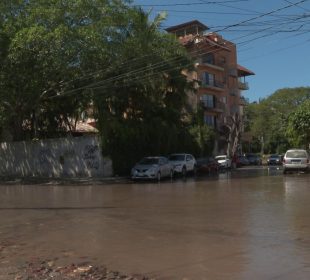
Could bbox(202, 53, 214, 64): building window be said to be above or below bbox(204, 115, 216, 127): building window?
above

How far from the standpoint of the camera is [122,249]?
1019 centimetres

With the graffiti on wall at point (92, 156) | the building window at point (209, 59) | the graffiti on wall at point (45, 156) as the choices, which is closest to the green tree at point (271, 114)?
the building window at point (209, 59)

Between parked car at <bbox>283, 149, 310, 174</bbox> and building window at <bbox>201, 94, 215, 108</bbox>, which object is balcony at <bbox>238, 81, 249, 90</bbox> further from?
parked car at <bbox>283, 149, 310, 174</bbox>

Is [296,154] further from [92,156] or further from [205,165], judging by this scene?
[92,156]

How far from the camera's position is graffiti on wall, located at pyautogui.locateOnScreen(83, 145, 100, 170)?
3659 cm

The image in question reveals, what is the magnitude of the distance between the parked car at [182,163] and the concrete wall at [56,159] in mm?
4656

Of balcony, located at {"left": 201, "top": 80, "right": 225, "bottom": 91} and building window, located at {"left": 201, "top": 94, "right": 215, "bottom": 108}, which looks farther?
building window, located at {"left": 201, "top": 94, "right": 215, "bottom": 108}

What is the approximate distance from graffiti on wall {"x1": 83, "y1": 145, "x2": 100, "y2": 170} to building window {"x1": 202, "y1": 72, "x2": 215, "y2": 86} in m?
39.2

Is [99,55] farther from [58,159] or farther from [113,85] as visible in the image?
[58,159]

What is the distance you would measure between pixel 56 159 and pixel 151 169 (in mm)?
8665

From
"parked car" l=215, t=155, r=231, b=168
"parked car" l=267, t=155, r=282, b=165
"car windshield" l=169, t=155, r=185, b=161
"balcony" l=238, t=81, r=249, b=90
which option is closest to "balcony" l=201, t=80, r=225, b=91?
"balcony" l=238, t=81, r=249, b=90

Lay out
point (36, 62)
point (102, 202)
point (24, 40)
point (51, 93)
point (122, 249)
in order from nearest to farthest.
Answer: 1. point (122, 249)
2. point (102, 202)
3. point (24, 40)
4. point (36, 62)
5. point (51, 93)

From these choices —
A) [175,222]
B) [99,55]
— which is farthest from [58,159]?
[175,222]

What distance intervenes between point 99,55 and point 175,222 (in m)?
19.7
